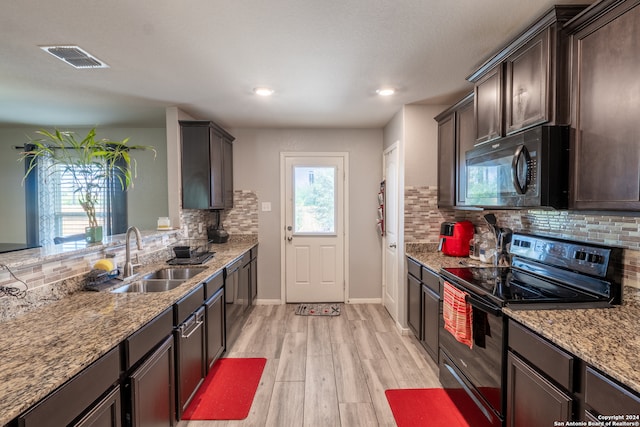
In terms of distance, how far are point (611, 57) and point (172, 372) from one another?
260 cm

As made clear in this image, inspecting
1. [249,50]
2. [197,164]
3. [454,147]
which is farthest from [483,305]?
[197,164]

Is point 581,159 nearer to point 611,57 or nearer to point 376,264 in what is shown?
point 611,57

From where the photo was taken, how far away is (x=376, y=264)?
162 inches

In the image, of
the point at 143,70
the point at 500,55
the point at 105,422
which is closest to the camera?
the point at 105,422

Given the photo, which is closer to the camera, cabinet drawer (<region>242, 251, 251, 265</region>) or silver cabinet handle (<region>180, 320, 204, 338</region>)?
silver cabinet handle (<region>180, 320, 204, 338</region>)

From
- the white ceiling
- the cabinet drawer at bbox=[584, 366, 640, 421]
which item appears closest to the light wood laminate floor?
the cabinet drawer at bbox=[584, 366, 640, 421]

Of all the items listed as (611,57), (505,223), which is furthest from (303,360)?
(611,57)

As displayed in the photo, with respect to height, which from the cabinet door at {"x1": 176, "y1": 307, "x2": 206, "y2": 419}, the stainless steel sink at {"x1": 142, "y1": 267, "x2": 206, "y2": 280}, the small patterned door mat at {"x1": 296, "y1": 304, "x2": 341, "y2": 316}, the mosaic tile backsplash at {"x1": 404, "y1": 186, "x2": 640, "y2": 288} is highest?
the mosaic tile backsplash at {"x1": 404, "y1": 186, "x2": 640, "y2": 288}

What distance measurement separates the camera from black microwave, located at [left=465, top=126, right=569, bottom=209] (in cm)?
148

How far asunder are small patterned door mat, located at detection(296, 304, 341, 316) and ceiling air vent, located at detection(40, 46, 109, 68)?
312cm

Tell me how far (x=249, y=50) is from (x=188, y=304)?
1668 millimetres

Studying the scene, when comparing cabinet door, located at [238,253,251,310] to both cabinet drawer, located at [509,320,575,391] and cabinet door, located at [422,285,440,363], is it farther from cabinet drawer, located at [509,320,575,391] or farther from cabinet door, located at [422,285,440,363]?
cabinet drawer, located at [509,320,575,391]

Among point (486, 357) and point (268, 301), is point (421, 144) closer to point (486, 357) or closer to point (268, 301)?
point (486, 357)

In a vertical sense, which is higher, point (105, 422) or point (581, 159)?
point (581, 159)
